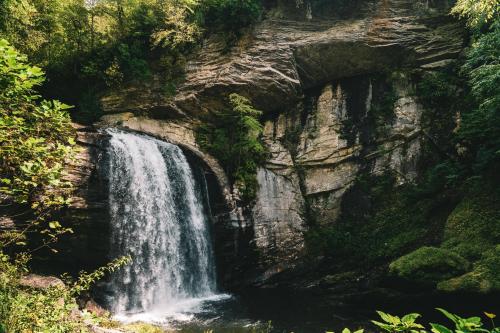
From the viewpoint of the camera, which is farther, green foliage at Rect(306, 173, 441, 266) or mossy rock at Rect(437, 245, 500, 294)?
green foliage at Rect(306, 173, 441, 266)

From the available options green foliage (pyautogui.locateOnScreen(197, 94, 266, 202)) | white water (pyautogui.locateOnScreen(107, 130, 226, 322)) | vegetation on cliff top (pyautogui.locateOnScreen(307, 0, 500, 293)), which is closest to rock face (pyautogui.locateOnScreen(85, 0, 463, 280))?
green foliage (pyautogui.locateOnScreen(197, 94, 266, 202))

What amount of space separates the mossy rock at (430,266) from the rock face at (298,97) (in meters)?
6.50

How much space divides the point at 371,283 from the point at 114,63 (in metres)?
14.8

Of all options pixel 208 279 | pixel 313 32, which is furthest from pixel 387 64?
pixel 208 279

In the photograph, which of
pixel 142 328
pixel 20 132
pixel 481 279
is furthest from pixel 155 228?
pixel 481 279

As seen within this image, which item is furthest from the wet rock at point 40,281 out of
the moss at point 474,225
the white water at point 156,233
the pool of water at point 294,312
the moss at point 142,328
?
the moss at point 474,225

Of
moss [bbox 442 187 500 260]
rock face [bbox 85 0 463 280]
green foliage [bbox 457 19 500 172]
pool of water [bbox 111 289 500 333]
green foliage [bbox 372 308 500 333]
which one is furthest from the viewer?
rock face [bbox 85 0 463 280]

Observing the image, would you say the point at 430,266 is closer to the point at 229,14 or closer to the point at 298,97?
the point at 298,97

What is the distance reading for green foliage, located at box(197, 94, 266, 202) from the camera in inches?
644

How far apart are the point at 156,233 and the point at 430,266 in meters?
9.33

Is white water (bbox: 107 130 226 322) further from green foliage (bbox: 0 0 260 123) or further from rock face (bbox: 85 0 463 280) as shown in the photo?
green foliage (bbox: 0 0 260 123)

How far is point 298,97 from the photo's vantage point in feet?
60.0

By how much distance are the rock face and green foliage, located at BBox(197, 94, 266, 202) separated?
1.48 feet

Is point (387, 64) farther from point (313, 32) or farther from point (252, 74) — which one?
point (252, 74)
